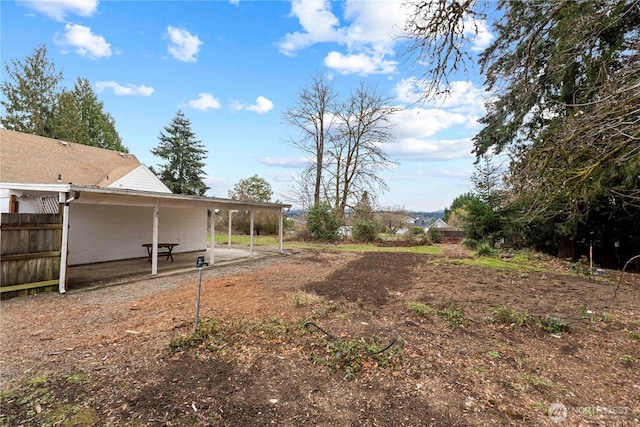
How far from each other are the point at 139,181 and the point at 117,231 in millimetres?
2741

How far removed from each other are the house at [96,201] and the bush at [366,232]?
7.93 metres

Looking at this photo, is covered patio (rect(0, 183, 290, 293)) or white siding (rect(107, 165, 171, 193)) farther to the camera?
white siding (rect(107, 165, 171, 193))

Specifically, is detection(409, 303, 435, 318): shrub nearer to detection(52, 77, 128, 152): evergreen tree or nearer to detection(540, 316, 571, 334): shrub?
detection(540, 316, 571, 334): shrub

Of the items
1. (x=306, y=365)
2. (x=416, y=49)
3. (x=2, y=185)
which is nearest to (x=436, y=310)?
(x=306, y=365)

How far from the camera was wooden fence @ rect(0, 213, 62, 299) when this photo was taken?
5.16 m

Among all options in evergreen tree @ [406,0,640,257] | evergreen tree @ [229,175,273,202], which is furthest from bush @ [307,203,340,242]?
evergreen tree @ [406,0,640,257]

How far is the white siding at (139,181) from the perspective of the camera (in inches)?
438

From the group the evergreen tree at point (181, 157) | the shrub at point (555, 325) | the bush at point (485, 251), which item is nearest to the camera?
the shrub at point (555, 325)

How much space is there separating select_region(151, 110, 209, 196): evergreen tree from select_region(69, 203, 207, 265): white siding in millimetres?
11948

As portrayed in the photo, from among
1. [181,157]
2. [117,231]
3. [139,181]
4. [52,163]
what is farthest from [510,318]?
[181,157]

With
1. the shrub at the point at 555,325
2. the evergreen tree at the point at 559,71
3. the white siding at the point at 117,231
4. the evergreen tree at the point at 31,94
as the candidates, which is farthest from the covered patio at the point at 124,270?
the evergreen tree at the point at 31,94

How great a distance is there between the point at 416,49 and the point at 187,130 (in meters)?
23.5

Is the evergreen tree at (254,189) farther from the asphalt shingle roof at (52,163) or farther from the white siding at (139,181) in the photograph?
the asphalt shingle roof at (52,163)

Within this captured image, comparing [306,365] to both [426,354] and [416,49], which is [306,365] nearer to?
[426,354]
